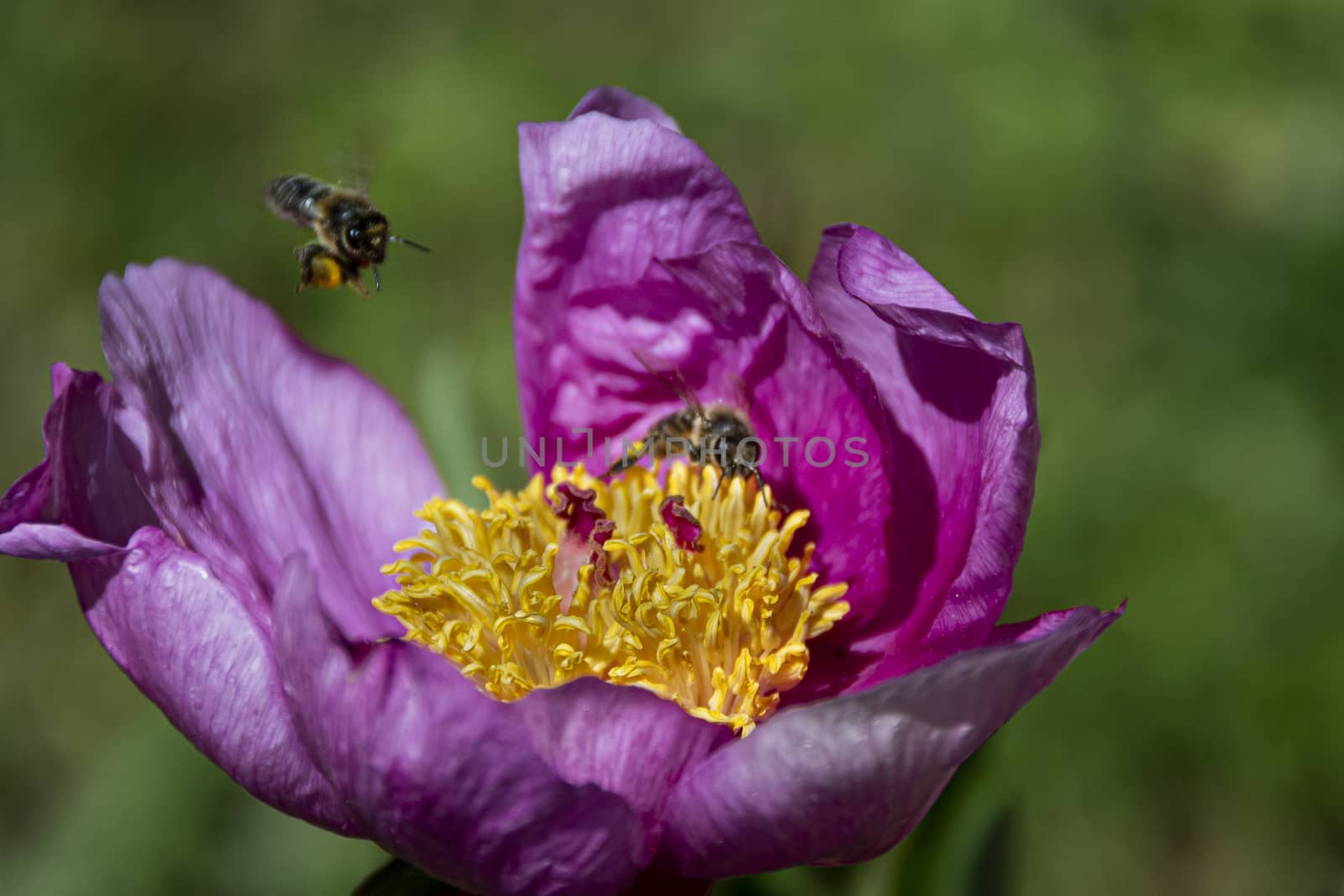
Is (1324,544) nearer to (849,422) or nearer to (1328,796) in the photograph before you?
(1328,796)

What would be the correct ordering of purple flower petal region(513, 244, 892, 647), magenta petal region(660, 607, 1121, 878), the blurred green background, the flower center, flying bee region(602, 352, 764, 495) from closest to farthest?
magenta petal region(660, 607, 1121, 878) < the flower center < purple flower petal region(513, 244, 892, 647) < flying bee region(602, 352, 764, 495) < the blurred green background

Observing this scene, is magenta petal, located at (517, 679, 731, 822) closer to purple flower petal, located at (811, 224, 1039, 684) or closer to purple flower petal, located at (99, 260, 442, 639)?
purple flower petal, located at (811, 224, 1039, 684)

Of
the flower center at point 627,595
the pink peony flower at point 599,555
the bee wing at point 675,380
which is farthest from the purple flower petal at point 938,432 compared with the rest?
the bee wing at point 675,380

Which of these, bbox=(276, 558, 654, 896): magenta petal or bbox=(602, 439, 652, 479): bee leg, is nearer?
bbox=(276, 558, 654, 896): magenta petal

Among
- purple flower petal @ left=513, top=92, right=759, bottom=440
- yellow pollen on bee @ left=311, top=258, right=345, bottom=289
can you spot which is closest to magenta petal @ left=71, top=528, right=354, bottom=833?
yellow pollen on bee @ left=311, top=258, right=345, bottom=289

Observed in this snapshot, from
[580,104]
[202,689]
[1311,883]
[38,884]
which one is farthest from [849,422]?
[38,884]

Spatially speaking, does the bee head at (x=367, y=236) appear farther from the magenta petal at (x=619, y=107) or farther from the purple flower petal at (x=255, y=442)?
the magenta petal at (x=619, y=107)
